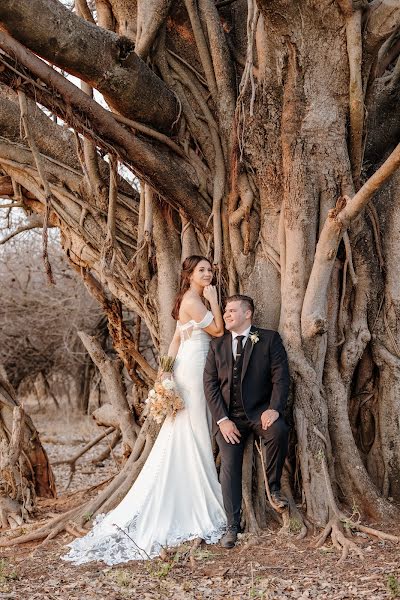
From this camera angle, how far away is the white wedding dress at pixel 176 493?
527cm

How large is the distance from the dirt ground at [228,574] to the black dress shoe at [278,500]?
0.21 m

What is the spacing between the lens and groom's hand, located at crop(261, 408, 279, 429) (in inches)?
209

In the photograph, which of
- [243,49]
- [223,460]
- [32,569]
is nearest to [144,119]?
[243,49]

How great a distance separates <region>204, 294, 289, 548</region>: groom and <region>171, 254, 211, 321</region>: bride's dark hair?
499mm

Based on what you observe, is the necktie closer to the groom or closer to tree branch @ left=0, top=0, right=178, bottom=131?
the groom

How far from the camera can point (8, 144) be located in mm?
6883

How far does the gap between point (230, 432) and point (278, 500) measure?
59cm

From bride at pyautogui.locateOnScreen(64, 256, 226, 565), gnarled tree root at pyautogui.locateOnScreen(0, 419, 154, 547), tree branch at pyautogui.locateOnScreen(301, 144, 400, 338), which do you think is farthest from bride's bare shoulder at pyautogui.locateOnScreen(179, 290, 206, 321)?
gnarled tree root at pyautogui.locateOnScreen(0, 419, 154, 547)

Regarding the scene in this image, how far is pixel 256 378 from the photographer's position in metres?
5.56

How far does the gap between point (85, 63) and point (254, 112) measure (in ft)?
4.62

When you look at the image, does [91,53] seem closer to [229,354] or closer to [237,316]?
[237,316]

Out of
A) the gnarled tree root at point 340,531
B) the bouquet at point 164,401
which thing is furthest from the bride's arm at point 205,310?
the gnarled tree root at point 340,531

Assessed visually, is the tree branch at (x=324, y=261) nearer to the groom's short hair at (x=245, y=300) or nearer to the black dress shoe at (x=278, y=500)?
the groom's short hair at (x=245, y=300)

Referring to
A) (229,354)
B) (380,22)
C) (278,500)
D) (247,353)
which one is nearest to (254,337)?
(247,353)
